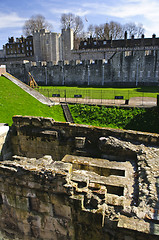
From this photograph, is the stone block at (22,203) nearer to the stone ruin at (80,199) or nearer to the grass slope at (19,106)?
the stone ruin at (80,199)

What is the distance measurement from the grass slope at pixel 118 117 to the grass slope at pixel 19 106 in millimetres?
1801

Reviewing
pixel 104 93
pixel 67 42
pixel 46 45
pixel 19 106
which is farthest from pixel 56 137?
pixel 46 45

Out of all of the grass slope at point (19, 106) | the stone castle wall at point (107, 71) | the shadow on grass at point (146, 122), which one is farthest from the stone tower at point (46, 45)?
the shadow on grass at point (146, 122)

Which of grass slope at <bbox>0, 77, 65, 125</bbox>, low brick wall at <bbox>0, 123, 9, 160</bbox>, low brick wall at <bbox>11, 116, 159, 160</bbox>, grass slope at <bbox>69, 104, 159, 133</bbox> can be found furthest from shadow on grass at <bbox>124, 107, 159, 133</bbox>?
low brick wall at <bbox>0, 123, 9, 160</bbox>

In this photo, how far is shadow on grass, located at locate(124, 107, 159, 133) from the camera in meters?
14.5

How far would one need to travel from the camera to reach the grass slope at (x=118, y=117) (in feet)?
49.4

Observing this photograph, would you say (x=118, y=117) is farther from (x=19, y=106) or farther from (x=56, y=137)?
(x=19, y=106)

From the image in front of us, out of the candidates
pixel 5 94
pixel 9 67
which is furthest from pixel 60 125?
pixel 9 67

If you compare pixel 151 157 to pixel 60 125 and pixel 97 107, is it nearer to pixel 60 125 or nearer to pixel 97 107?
pixel 60 125

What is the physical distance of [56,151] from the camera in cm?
1037

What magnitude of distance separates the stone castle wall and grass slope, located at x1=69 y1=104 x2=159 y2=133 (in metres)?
14.7

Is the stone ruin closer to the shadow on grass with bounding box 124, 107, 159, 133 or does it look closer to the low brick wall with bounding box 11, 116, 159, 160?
the low brick wall with bounding box 11, 116, 159, 160

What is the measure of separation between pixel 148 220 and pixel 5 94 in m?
15.5

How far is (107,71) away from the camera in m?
31.2
